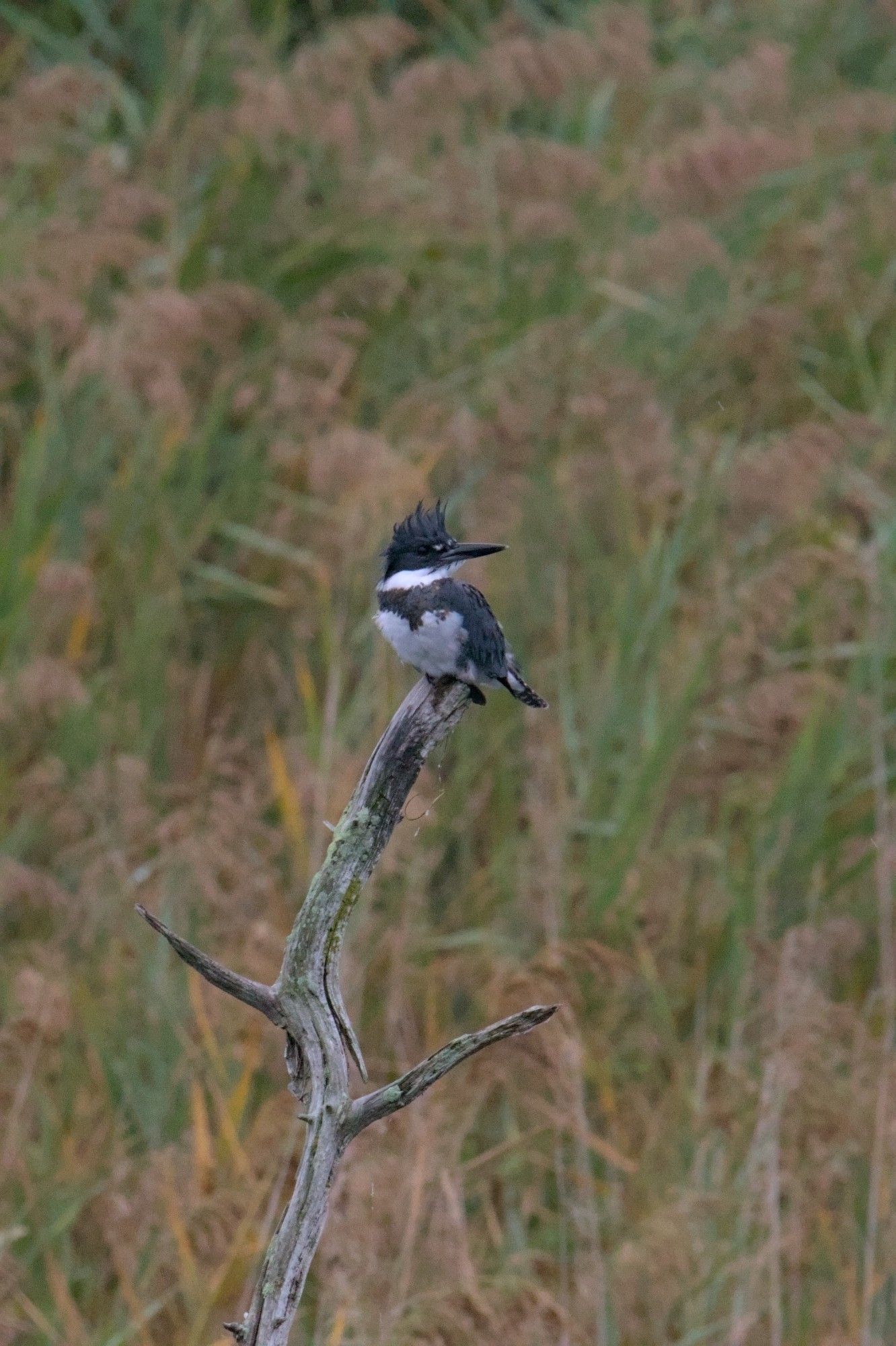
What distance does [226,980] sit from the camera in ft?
4.74

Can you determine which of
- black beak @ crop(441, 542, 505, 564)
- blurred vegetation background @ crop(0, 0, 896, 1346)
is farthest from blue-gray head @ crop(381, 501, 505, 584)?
blurred vegetation background @ crop(0, 0, 896, 1346)

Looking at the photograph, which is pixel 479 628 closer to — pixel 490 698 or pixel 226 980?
pixel 226 980

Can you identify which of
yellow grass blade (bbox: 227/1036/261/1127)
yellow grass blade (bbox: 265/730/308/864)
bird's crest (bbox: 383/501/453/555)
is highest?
bird's crest (bbox: 383/501/453/555)

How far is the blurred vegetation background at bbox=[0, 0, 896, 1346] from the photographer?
118 inches

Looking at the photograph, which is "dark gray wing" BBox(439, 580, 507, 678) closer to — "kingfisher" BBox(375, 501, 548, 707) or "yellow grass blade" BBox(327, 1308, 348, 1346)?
"kingfisher" BBox(375, 501, 548, 707)

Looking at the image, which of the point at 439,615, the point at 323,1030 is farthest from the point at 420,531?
the point at 323,1030

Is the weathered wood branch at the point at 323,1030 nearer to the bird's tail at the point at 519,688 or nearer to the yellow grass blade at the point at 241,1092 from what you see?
the bird's tail at the point at 519,688

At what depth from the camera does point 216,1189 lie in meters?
2.98

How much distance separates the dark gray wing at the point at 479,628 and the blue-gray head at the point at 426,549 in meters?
0.10

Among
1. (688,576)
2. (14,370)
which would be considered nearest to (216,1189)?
(688,576)

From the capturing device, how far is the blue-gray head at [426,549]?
9.50 feet

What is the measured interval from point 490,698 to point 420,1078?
2727mm

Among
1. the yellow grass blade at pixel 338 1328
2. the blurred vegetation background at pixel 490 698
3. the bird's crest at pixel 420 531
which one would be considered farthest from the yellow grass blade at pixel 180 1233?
the bird's crest at pixel 420 531

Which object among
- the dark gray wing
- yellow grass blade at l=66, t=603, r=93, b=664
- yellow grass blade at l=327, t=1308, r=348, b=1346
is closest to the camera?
the dark gray wing
